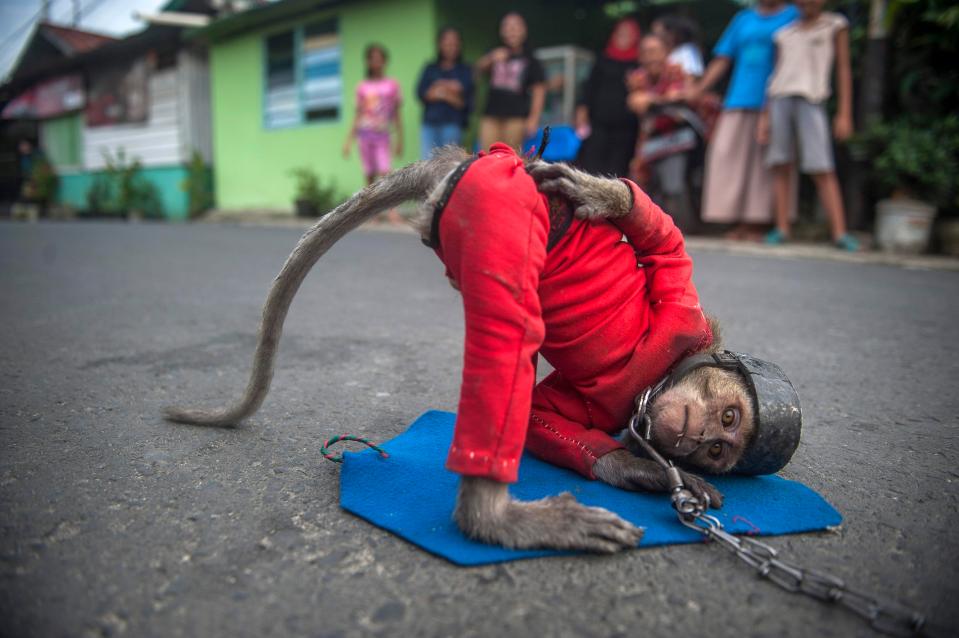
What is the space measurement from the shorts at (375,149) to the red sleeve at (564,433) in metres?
8.34

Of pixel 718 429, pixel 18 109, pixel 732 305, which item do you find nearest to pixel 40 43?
pixel 18 109

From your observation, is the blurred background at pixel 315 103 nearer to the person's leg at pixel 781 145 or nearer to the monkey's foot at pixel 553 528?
the person's leg at pixel 781 145

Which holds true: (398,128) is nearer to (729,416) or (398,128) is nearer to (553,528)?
(729,416)

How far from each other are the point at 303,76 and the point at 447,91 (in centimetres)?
413

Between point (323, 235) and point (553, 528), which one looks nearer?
point (553, 528)

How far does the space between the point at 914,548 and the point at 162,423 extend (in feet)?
6.62

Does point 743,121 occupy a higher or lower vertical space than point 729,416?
higher

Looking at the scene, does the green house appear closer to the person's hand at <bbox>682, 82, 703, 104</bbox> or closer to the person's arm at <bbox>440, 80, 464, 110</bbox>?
the person's arm at <bbox>440, 80, 464, 110</bbox>

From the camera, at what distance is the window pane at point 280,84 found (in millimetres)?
12188

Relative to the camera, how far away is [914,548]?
1.51 metres

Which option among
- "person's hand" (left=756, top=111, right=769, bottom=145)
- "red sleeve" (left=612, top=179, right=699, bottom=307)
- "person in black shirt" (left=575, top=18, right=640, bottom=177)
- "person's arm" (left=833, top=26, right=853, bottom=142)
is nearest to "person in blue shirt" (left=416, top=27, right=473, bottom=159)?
"person in black shirt" (left=575, top=18, right=640, bottom=177)

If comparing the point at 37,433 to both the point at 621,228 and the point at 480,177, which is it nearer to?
the point at 480,177

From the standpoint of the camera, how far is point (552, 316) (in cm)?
171

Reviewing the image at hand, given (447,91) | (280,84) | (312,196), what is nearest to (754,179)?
(447,91)
